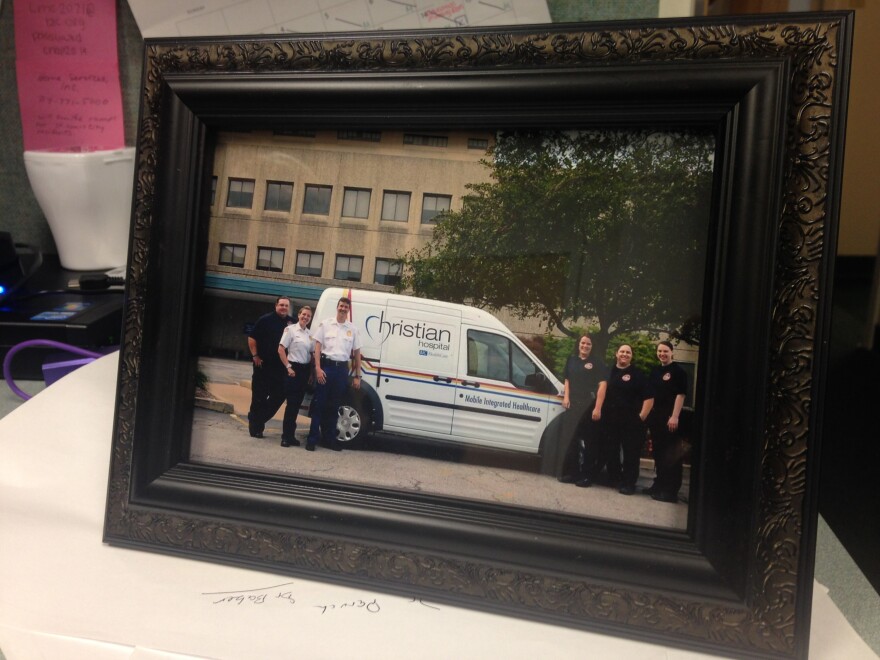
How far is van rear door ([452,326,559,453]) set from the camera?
0.43 m

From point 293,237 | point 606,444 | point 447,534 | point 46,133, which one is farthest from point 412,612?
point 46,133

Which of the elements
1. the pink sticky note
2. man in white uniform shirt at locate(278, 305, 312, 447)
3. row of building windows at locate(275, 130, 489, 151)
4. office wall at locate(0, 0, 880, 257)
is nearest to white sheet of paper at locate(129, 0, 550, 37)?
office wall at locate(0, 0, 880, 257)

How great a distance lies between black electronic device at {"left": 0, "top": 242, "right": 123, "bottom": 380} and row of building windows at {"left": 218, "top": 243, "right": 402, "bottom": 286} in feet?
1.14

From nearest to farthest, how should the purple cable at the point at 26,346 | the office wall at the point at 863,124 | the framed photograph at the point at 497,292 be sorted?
the framed photograph at the point at 497,292
the office wall at the point at 863,124
the purple cable at the point at 26,346

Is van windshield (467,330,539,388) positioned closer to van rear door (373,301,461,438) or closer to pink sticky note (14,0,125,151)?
van rear door (373,301,461,438)

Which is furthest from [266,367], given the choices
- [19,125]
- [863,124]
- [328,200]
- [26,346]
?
[19,125]

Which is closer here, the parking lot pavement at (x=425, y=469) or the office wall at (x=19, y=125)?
the parking lot pavement at (x=425, y=469)

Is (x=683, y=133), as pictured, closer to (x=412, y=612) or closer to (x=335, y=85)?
(x=335, y=85)

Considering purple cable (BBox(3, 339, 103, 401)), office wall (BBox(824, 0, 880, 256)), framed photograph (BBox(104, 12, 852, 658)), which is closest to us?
framed photograph (BBox(104, 12, 852, 658))

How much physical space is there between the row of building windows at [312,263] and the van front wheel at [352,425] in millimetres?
90

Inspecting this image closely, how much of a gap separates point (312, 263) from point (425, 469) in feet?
0.54
